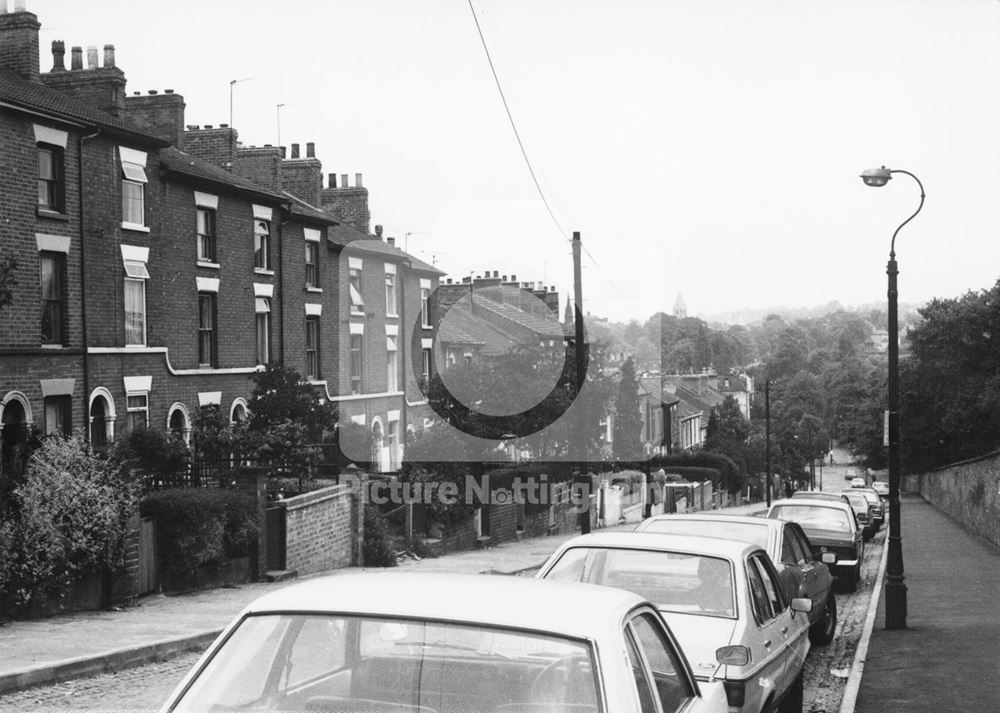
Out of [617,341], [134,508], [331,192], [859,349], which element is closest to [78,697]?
[134,508]

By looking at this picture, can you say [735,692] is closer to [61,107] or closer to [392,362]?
[61,107]

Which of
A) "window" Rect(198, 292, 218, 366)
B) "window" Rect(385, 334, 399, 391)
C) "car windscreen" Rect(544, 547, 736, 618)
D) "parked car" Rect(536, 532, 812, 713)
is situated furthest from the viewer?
"window" Rect(385, 334, 399, 391)

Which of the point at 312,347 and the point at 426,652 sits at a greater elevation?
the point at 312,347

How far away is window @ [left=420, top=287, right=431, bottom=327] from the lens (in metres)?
46.2

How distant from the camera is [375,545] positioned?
2456cm

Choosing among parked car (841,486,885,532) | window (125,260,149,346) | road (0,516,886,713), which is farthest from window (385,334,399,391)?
road (0,516,886,713)

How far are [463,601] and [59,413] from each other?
2208 centimetres

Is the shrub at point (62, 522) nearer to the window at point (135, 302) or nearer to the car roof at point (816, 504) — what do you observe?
the window at point (135, 302)

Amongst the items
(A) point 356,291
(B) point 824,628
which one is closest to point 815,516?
(B) point 824,628

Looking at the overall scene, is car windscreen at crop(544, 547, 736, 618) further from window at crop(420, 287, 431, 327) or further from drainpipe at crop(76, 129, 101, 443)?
window at crop(420, 287, 431, 327)

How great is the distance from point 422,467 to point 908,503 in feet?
148

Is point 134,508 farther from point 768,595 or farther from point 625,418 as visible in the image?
point 625,418

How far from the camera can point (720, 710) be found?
5371 mm

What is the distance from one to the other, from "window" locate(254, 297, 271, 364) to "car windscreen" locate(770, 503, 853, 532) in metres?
17.5
